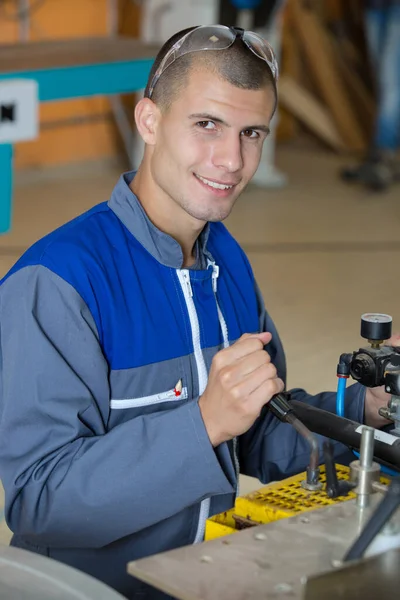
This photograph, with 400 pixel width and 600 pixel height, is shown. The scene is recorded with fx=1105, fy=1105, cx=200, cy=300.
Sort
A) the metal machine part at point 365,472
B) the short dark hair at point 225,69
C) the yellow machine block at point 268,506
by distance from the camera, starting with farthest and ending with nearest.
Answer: the short dark hair at point 225,69
the yellow machine block at point 268,506
the metal machine part at point 365,472

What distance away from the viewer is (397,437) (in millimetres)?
1447

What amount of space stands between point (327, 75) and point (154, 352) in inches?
243

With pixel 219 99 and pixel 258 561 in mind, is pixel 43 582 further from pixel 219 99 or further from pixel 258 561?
pixel 219 99

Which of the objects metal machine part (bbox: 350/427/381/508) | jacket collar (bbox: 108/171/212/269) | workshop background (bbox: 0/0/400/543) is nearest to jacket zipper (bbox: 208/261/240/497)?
jacket collar (bbox: 108/171/212/269)

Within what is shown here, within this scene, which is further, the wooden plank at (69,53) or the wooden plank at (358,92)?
the wooden plank at (358,92)

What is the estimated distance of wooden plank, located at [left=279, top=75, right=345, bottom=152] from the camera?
7.46 metres

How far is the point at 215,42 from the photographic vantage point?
1.77 meters

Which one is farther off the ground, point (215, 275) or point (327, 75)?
point (215, 275)

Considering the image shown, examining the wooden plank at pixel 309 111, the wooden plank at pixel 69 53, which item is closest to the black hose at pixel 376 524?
the wooden plank at pixel 69 53

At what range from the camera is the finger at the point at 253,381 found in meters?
1.43

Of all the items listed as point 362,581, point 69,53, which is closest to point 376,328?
point 362,581

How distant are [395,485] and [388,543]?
63 mm

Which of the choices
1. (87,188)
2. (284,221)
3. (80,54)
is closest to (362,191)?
(284,221)

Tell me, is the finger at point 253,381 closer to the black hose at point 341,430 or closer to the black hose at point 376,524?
the black hose at point 341,430
